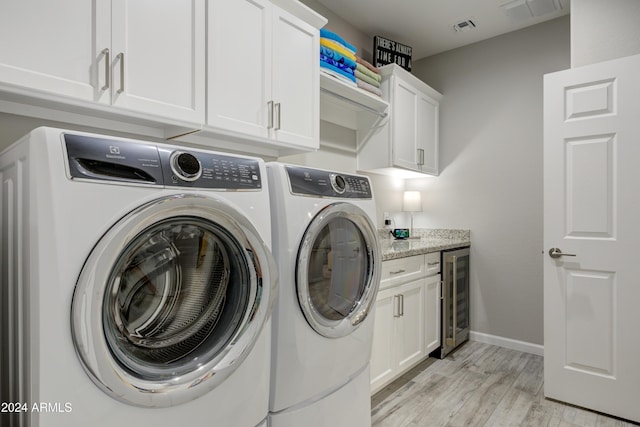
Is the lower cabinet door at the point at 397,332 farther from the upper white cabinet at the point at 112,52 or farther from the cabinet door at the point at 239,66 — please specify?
the upper white cabinet at the point at 112,52

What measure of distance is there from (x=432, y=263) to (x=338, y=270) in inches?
56.9

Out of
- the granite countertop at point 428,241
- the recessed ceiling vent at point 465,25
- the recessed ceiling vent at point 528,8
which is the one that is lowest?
the granite countertop at point 428,241

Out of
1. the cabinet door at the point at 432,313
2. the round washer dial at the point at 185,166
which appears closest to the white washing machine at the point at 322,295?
the round washer dial at the point at 185,166

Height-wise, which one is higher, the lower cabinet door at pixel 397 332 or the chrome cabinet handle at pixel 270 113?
the chrome cabinet handle at pixel 270 113

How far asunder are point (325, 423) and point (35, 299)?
1110 millimetres

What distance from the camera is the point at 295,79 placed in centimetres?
196

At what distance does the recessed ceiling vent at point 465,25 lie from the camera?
291 centimetres

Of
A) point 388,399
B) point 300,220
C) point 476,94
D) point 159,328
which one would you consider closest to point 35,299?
point 159,328

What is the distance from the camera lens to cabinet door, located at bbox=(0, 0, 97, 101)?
106 centimetres

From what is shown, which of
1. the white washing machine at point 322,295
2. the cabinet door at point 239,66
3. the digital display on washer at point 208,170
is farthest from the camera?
the cabinet door at point 239,66

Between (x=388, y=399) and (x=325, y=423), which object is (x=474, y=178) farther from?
(x=325, y=423)

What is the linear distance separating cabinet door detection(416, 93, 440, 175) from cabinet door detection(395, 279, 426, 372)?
3.98 feet

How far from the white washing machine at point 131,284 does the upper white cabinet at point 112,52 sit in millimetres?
353

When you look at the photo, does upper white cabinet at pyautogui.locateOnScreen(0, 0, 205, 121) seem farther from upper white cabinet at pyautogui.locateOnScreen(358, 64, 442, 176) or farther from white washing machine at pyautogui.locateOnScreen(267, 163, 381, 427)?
upper white cabinet at pyautogui.locateOnScreen(358, 64, 442, 176)
